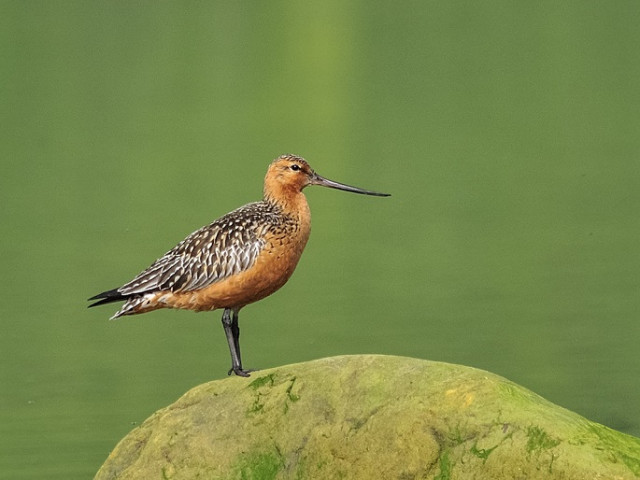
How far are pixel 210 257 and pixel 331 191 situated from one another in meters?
19.0

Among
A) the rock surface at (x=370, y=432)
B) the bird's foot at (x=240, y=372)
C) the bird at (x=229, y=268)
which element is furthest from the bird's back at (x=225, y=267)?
the rock surface at (x=370, y=432)

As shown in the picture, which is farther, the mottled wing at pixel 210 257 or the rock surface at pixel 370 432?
the mottled wing at pixel 210 257

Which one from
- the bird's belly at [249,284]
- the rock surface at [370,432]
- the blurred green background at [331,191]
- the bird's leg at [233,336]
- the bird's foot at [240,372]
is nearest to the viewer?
the rock surface at [370,432]

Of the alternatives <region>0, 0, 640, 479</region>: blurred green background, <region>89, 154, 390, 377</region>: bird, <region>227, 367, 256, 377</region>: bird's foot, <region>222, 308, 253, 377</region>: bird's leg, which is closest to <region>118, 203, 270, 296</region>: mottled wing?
<region>89, 154, 390, 377</region>: bird

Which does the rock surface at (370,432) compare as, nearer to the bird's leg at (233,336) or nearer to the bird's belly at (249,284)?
the bird's leg at (233,336)

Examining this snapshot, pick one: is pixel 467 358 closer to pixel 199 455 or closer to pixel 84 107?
pixel 199 455

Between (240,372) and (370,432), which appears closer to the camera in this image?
(370,432)

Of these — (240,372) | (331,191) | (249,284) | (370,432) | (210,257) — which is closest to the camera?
(370,432)

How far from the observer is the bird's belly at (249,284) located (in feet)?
39.3

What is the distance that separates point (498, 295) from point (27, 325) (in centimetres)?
636

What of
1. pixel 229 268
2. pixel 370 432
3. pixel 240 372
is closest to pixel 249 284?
pixel 229 268

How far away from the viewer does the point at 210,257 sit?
1210cm

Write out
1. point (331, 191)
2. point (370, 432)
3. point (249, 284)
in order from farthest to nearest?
1. point (331, 191)
2. point (249, 284)
3. point (370, 432)

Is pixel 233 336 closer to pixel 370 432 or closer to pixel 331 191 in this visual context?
pixel 370 432
